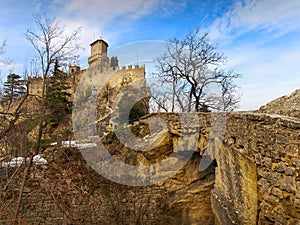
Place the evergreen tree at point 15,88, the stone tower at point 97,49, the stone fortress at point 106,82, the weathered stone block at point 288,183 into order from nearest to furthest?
the weathered stone block at point 288,183, the evergreen tree at point 15,88, the stone fortress at point 106,82, the stone tower at point 97,49

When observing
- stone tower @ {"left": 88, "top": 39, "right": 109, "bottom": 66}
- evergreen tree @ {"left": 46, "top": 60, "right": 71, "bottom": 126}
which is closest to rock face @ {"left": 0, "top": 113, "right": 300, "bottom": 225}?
evergreen tree @ {"left": 46, "top": 60, "right": 71, "bottom": 126}

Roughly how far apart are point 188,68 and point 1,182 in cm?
900

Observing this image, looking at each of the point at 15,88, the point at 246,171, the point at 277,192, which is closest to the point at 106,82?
the point at 15,88

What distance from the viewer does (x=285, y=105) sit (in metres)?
4.14

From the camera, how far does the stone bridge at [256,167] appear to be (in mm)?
1992

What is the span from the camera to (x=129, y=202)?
6.47 meters

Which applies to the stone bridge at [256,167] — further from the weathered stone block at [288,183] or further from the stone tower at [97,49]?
the stone tower at [97,49]

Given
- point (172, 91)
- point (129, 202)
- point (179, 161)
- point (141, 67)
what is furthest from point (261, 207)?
point (141, 67)

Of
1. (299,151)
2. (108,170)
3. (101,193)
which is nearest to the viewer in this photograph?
(299,151)

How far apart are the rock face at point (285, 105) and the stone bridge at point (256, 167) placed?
1.10 meters

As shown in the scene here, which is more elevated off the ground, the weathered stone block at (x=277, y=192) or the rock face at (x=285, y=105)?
the rock face at (x=285, y=105)

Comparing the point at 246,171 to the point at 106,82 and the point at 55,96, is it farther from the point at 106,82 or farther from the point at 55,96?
the point at 106,82

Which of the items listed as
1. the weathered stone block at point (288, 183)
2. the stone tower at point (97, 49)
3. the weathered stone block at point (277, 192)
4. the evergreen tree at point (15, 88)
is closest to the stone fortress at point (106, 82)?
the stone tower at point (97, 49)

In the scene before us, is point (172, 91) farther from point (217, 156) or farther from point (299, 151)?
point (299, 151)
